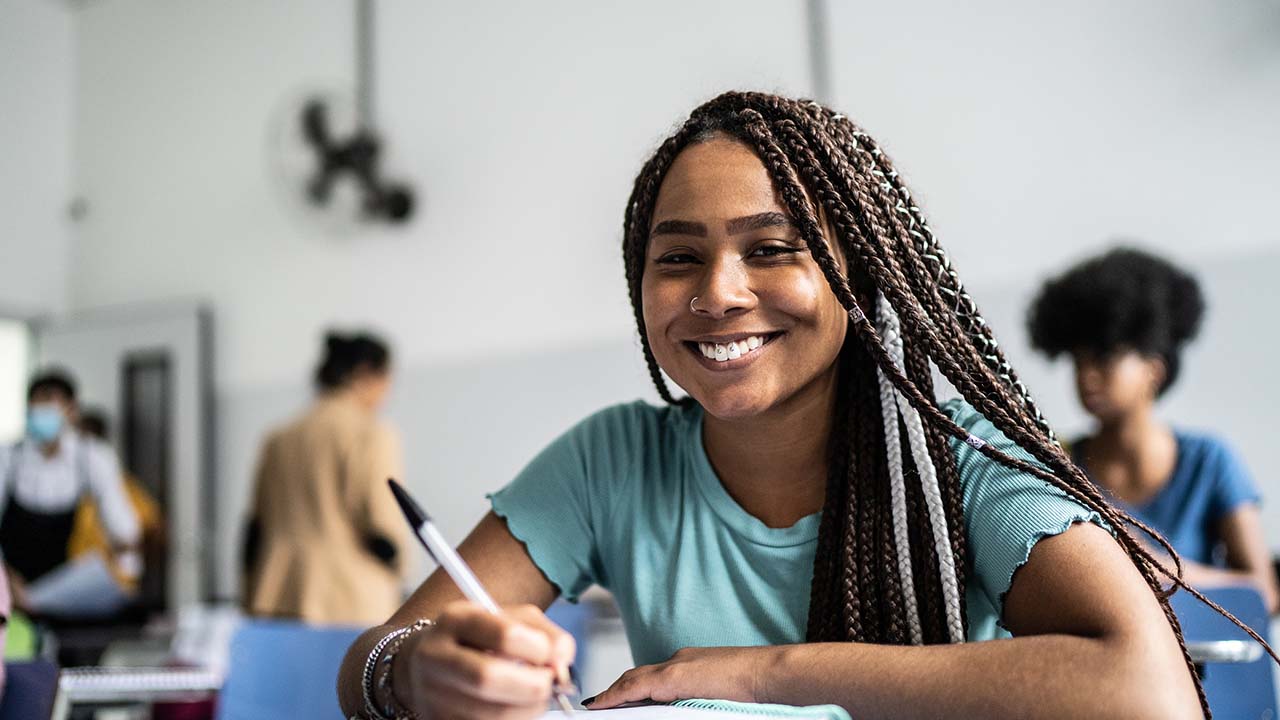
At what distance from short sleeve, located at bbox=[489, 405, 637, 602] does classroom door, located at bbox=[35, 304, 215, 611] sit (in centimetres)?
469

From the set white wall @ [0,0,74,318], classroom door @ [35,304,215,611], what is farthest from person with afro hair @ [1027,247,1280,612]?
white wall @ [0,0,74,318]

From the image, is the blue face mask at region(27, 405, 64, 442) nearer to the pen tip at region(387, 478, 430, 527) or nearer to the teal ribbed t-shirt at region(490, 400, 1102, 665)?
the teal ribbed t-shirt at region(490, 400, 1102, 665)

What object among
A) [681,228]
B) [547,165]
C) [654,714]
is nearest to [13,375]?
[547,165]

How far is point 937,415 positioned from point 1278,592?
1.97 m

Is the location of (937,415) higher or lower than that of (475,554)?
higher

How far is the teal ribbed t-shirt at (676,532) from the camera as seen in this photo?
107 centimetres

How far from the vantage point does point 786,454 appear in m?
1.18

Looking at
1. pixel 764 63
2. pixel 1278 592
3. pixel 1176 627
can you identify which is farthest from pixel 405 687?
pixel 764 63

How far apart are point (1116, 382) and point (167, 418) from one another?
4754 millimetres

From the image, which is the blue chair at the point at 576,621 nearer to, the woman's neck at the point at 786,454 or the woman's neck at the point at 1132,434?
the woman's neck at the point at 786,454

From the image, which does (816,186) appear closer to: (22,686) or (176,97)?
(22,686)

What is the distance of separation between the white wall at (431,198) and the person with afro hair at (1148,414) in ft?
5.75

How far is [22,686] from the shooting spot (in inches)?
44.8

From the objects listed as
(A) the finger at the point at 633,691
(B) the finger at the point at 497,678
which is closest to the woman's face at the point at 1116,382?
(A) the finger at the point at 633,691
